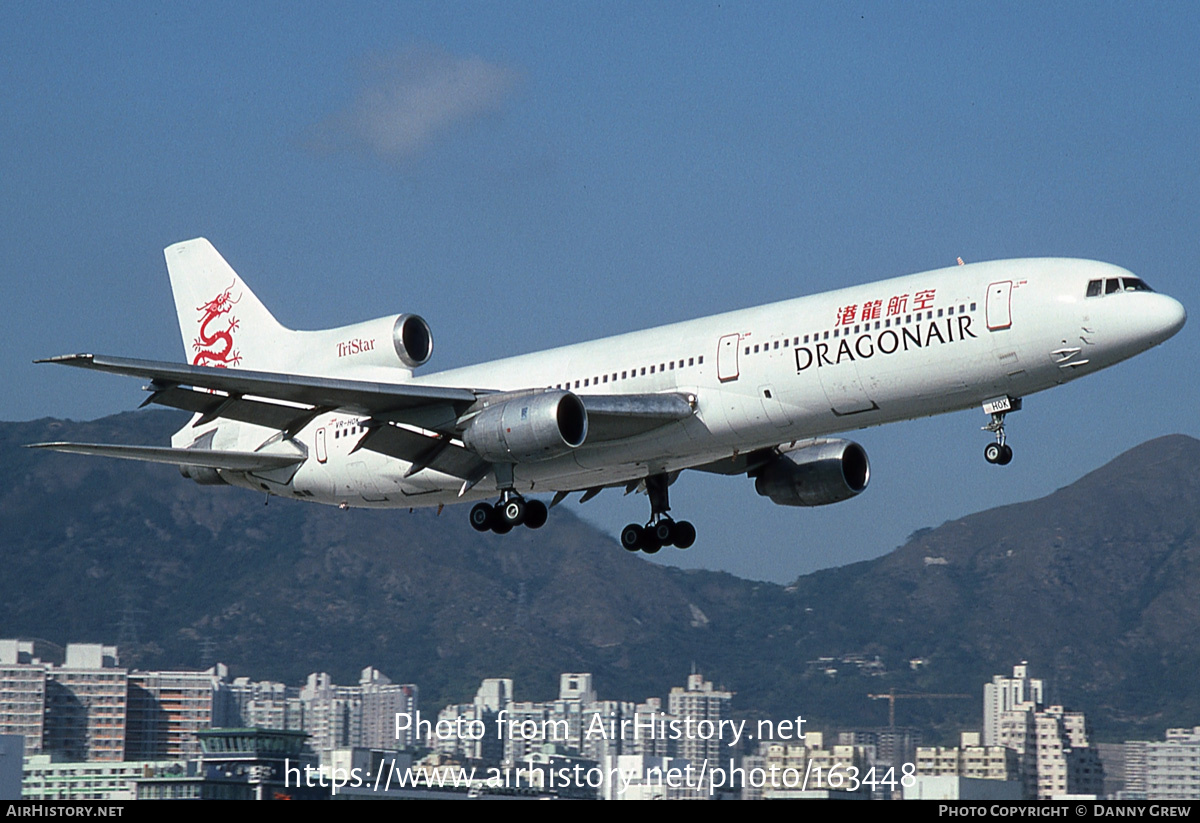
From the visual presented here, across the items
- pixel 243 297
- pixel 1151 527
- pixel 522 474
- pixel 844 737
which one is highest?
pixel 1151 527

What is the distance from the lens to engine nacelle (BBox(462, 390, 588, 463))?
3088 cm

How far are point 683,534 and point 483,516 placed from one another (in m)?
5.22

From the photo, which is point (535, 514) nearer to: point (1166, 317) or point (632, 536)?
point (632, 536)

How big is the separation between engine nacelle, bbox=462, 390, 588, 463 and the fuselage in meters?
1.50

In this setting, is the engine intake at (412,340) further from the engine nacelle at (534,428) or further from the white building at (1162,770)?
the white building at (1162,770)

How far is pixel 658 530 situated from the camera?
123 ft

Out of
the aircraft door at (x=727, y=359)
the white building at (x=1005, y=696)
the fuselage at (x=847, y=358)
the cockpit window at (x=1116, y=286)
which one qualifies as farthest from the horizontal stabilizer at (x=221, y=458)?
the white building at (x=1005, y=696)

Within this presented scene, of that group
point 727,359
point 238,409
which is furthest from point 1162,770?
point 238,409

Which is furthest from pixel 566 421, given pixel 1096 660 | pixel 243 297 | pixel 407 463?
pixel 1096 660

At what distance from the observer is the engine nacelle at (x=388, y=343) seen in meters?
36.3

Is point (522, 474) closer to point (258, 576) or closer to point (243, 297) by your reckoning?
point (243, 297)

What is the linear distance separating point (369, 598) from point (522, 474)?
13646cm

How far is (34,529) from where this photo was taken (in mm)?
161125
